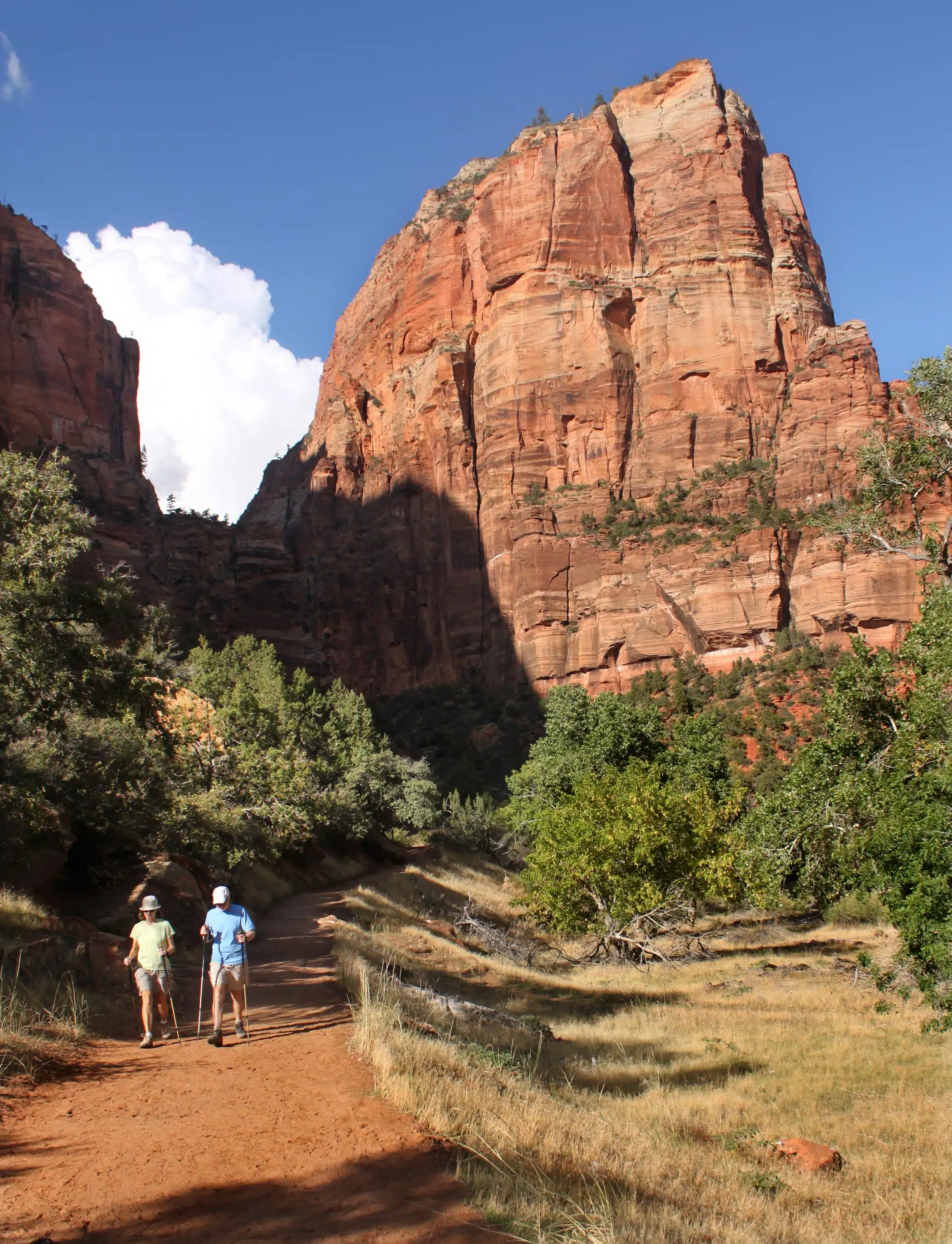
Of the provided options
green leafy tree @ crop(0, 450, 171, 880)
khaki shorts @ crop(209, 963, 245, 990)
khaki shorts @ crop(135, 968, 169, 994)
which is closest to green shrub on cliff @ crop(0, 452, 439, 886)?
green leafy tree @ crop(0, 450, 171, 880)

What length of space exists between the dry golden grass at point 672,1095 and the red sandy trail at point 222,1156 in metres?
0.36

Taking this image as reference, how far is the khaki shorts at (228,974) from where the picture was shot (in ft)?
32.0

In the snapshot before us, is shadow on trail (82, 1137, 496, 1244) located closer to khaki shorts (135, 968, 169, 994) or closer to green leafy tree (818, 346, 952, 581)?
khaki shorts (135, 968, 169, 994)

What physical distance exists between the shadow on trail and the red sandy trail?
0.4 inches

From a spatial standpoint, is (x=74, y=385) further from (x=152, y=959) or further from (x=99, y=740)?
(x=152, y=959)

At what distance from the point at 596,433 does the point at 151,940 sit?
72.0m

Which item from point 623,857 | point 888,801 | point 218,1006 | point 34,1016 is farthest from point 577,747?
point 34,1016

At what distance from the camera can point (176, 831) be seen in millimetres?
21750

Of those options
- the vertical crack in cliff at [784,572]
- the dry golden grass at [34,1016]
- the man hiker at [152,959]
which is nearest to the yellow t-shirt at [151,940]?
the man hiker at [152,959]

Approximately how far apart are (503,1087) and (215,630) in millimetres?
74582

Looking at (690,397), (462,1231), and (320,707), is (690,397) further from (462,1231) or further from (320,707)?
(462,1231)

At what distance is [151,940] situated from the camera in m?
9.92

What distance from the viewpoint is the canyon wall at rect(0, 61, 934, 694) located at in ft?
221

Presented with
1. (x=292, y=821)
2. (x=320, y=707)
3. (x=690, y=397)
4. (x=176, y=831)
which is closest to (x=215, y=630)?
(x=320, y=707)
